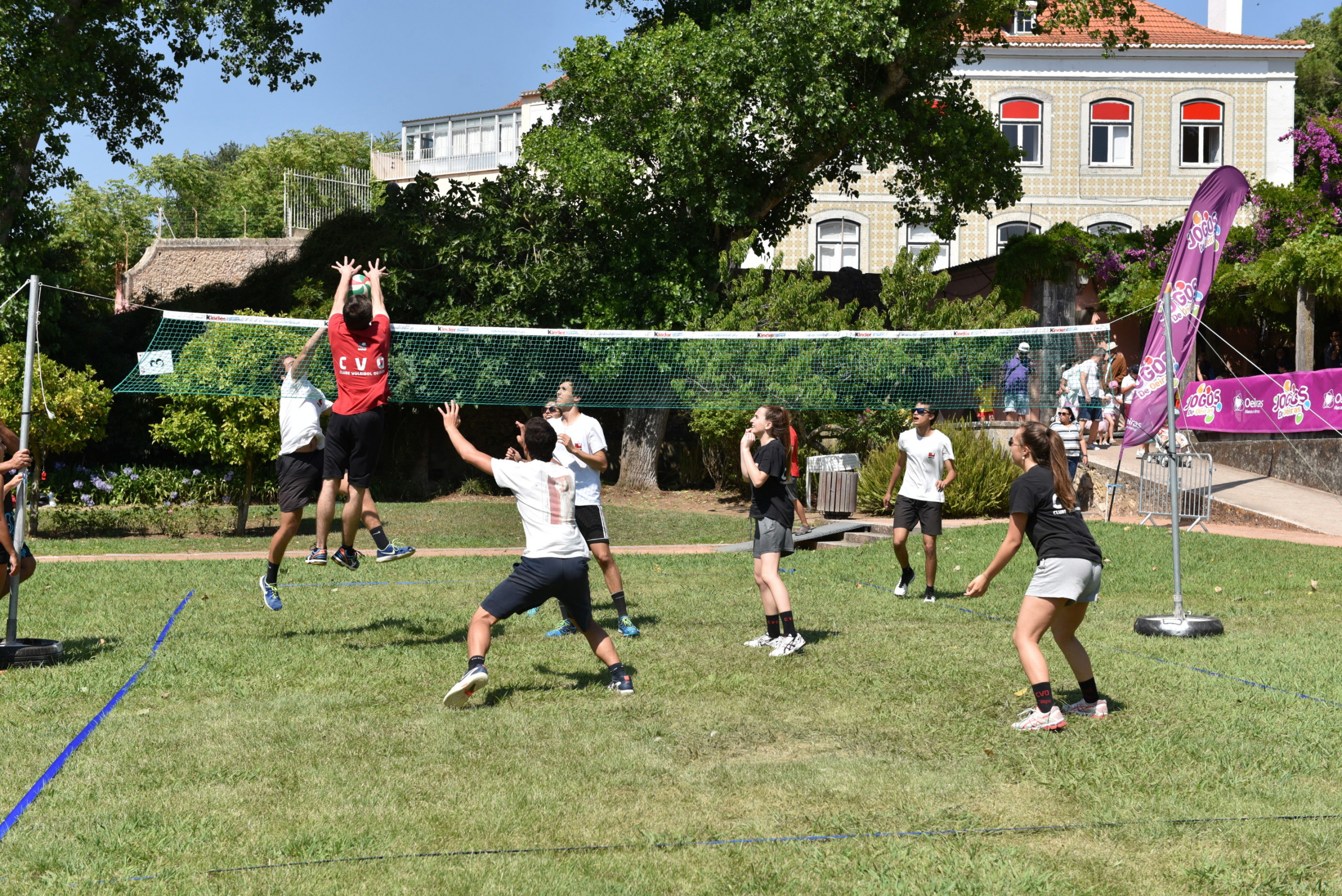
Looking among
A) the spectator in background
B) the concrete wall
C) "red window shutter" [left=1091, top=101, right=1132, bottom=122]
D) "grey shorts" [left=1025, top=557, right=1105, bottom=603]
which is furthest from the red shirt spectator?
"red window shutter" [left=1091, top=101, right=1132, bottom=122]

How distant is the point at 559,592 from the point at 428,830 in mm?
2363

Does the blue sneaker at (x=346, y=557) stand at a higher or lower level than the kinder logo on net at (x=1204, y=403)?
lower

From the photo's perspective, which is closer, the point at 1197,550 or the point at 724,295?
the point at 1197,550

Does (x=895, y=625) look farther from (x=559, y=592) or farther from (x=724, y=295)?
(x=724, y=295)

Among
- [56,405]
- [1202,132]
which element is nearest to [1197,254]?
[56,405]

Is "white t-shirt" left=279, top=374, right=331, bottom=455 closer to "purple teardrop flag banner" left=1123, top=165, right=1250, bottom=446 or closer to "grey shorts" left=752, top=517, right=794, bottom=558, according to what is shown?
"grey shorts" left=752, top=517, right=794, bottom=558

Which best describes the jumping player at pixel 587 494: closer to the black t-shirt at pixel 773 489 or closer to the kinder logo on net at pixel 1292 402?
the black t-shirt at pixel 773 489

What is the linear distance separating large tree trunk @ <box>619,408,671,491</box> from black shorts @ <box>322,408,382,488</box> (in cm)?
1753

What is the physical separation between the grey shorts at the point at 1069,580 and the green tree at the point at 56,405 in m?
16.5

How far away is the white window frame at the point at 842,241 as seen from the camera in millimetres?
39219

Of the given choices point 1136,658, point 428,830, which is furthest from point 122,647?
point 1136,658

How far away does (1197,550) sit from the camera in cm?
1507

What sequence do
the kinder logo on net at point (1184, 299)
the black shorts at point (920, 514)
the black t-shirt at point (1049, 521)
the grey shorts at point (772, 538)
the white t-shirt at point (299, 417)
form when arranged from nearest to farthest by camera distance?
the black t-shirt at point (1049, 521), the grey shorts at point (772, 538), the white t-shirt at point (299, 417), the kinder logo on net at point (1184, 299), the black shorts at point (920, 514)

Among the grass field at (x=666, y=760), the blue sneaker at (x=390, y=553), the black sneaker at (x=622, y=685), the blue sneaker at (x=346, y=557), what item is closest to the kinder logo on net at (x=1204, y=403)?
the grass field at (x=666, y=760)
